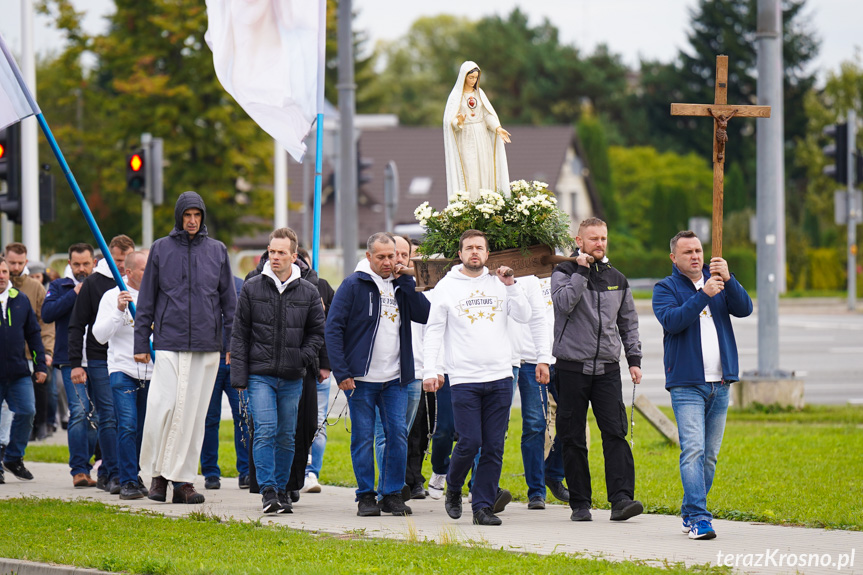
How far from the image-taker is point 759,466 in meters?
11.2

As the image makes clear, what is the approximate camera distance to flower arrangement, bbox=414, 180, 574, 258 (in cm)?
921

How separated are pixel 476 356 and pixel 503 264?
2.57 feet

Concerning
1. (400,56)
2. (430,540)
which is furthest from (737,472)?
(400,56)

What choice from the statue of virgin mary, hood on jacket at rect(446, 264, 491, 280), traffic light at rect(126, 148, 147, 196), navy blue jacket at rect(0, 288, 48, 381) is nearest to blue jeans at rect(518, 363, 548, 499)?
hood on jacket at rect(446, 264, 491, 280)

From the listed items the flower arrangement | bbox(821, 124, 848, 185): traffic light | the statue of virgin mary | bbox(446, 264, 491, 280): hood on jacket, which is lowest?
bbox(446, 264, 491, 280): hood on jacket

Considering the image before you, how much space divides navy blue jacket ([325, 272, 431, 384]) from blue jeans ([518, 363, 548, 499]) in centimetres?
94

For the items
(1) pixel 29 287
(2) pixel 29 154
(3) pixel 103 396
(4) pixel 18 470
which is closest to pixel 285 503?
(3) pixel 103 396

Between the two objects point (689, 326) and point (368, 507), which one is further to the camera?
point (368, 507)

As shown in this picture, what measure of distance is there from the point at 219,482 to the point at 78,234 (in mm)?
26964

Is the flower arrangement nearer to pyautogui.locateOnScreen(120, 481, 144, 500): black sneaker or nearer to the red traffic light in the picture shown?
pyautogui.locateOnScreen(120, 481, 144, 500): black sneaker

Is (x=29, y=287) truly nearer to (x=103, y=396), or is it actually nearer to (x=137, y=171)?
(x=137, y=171)

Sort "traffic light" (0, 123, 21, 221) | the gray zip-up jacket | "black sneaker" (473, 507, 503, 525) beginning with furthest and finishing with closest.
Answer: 1. "traffic light" (0, 123, 21, 221)
2. the gray zip-up jacket
3. "black sneaker" (473, 507, 503, 525)

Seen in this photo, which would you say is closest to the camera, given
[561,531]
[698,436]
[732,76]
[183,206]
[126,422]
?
[698,436]

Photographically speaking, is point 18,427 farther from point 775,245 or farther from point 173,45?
point 173,45
